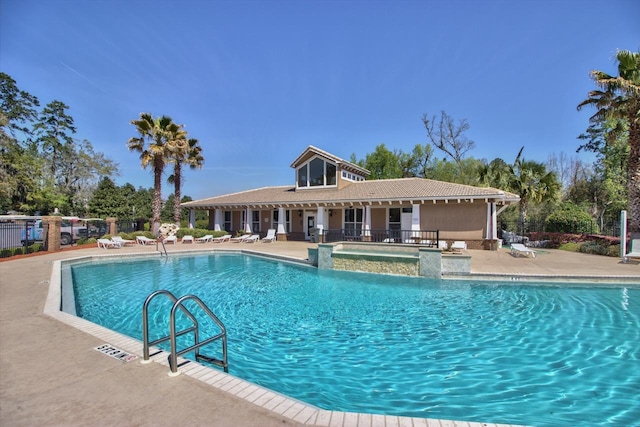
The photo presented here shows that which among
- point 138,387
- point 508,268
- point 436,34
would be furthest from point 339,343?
point 436,34

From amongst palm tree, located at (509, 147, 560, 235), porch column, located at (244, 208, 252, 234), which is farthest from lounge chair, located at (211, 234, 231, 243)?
palm tree, located at (509, 147, 560, 235)

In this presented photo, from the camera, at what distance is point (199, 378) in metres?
3.40

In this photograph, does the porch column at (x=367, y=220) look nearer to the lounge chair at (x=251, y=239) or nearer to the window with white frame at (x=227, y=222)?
the lounge chair at (x=251, y=239)

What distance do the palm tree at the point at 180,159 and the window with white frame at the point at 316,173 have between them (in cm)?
1025

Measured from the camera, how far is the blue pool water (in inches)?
160

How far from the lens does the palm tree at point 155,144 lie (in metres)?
24.3

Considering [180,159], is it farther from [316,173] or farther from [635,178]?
[635,178]

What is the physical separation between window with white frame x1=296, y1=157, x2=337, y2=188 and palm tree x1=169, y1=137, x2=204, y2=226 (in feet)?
33.6

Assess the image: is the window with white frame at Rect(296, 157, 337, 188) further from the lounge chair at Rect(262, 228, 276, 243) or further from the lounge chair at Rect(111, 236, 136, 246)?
the lounge chair at Rect(111, 236, 136, 246)

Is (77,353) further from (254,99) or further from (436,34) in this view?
(254,99)

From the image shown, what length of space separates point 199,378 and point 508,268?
41.5 feet

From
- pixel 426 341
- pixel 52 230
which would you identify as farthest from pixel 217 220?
pixel 426 341

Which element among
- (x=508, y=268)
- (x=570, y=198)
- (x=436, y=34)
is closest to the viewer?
(x=508, y=268)

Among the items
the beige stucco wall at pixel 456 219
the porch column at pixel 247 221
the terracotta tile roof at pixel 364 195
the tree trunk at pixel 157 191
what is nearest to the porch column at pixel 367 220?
the terracotta tile roof at pixel 364 195
